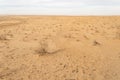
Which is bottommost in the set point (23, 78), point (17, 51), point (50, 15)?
point (23, 78)

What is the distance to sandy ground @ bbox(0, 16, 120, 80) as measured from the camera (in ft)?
11.3

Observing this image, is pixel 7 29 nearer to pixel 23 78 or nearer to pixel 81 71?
pixel 23 78

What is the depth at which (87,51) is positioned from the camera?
388 cm

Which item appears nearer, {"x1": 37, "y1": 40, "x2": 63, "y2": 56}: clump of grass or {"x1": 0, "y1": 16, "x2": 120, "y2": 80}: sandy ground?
{"x1": 0, "y1": 16, "x2": 120, "y2": 80}: sandy ground

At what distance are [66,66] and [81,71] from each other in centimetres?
25

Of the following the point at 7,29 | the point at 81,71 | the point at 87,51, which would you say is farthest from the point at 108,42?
the point at 7,29

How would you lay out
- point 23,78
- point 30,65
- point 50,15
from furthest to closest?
point 50,15
point 30,65
point 23,78

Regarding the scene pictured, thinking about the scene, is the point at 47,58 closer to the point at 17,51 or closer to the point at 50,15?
the point at 17,51

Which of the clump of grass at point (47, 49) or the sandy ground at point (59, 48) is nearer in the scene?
the sandy ground at point (59, 48)

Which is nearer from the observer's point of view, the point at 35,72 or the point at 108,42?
the point at 35,72

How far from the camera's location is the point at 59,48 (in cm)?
399

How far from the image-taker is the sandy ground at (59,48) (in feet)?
11.3

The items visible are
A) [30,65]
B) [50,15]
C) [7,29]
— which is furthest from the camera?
[50,15]

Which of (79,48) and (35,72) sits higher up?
(79,48)
